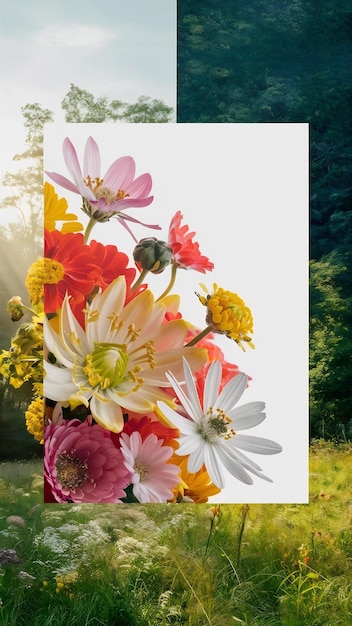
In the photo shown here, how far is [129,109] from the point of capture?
4.22 m

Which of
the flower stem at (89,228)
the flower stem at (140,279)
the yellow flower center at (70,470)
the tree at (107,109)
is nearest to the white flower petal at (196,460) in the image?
the yellow flower center at (70,470)

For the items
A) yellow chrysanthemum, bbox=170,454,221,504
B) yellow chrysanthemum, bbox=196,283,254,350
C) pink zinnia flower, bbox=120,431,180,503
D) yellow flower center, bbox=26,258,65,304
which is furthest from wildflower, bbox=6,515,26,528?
yellow chrysanthemum, bbox=196,283,254,350

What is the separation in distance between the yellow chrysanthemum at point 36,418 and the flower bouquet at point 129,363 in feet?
0.36

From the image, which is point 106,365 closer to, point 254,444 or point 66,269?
point 66,269

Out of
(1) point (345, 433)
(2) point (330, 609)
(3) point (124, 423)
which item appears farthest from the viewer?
(1) point (345, 433)

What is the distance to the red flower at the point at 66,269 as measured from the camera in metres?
3.29

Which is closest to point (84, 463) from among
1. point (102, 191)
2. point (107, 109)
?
point (102, 191)

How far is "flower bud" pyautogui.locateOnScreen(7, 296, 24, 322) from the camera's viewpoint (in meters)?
3.48

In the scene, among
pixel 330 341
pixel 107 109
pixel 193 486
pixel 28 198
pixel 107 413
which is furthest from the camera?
pixel 107 109

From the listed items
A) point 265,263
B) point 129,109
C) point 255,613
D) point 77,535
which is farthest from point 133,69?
point 255,613

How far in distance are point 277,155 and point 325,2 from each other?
53.0 inches

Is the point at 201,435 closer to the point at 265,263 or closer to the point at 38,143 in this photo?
the point at 265,263

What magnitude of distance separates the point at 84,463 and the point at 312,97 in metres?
2.11

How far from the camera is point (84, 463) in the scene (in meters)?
3.30
